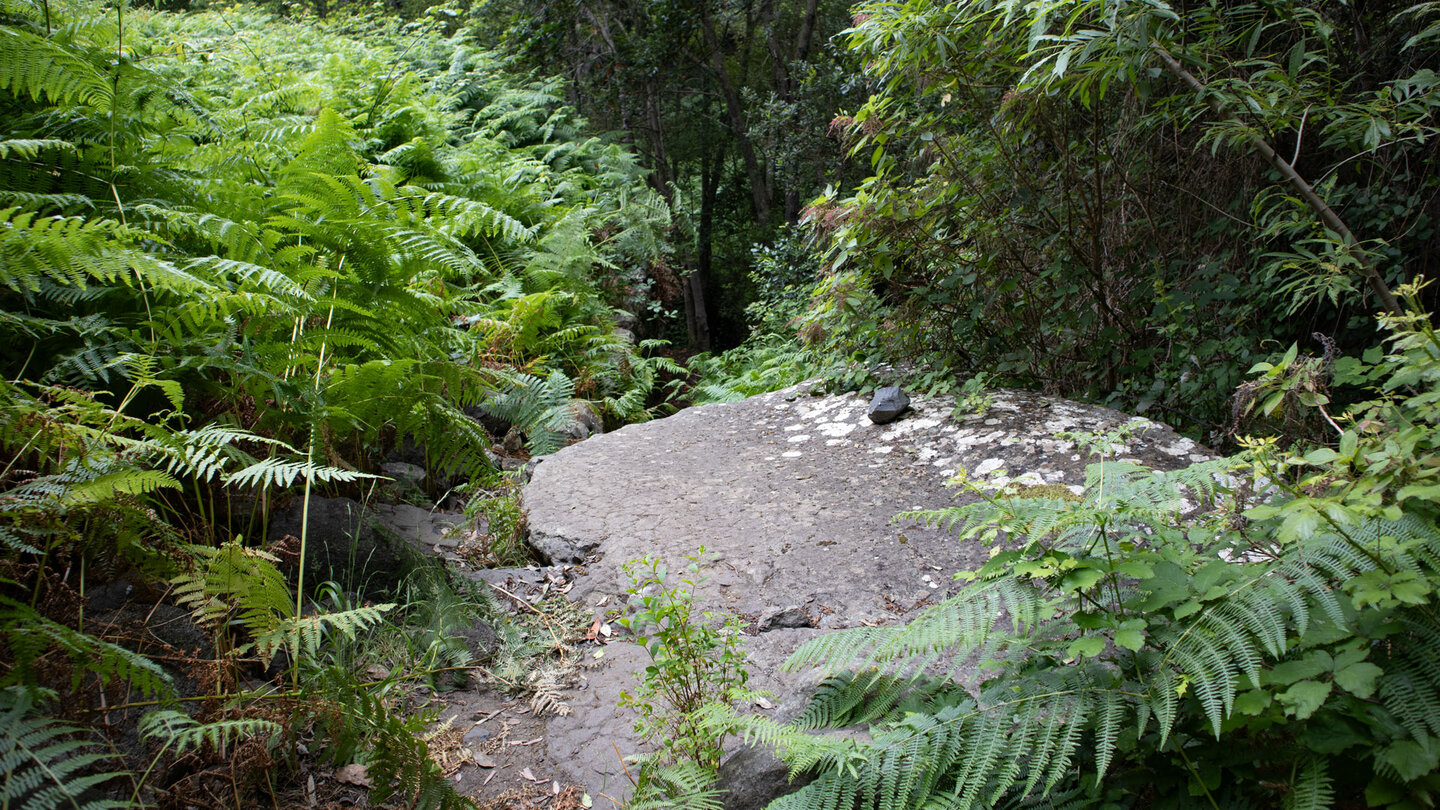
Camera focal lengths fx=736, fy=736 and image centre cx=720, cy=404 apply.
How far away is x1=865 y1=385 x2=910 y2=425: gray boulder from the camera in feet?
12.3

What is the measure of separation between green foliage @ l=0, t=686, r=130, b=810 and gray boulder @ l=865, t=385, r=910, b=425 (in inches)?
126

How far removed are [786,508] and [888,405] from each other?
979 mm

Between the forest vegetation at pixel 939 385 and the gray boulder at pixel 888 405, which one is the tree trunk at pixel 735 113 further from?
the gray boulder at pixel 888 405

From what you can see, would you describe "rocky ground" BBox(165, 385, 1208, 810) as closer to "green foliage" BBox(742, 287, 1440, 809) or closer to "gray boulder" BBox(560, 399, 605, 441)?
"green foliage" BBox(742, 287, 1440, 809)

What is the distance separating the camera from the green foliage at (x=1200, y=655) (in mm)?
1064

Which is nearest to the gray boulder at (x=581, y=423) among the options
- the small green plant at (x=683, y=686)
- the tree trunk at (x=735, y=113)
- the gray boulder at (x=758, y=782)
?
the small green plant at (x=683, y=686)

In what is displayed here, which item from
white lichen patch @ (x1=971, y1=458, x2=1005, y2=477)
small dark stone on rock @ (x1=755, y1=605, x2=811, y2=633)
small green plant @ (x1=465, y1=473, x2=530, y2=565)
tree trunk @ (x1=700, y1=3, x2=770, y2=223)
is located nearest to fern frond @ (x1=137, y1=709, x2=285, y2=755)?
small dark stone on rock @ (x1=755, y1=605, x2=811, y2=633)

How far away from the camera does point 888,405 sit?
3754mm

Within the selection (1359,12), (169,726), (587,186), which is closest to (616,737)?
(169,726)

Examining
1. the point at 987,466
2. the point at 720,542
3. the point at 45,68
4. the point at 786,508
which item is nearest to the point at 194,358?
the point at 45,68

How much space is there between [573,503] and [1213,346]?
9.51ft

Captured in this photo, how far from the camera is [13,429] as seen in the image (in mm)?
1514

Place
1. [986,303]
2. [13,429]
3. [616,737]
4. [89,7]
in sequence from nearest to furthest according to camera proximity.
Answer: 1. [13,429]
2. [616,737]
3. [89,7]
4. [986,303]

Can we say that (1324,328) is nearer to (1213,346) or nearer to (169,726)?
(1213,346)
